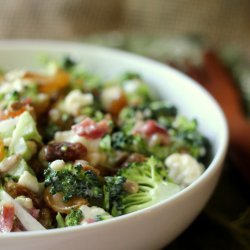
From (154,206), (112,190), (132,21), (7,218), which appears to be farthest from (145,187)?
(132,21)

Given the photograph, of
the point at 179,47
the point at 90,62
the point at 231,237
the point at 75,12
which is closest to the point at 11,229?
the point at 231,237

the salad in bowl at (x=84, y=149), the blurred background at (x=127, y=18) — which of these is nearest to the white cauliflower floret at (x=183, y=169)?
the salad in bowl at (x=84, y=149)

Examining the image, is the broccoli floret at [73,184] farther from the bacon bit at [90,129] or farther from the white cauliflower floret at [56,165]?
the bacon bit at [90,129]

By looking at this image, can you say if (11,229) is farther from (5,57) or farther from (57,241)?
(5,57)

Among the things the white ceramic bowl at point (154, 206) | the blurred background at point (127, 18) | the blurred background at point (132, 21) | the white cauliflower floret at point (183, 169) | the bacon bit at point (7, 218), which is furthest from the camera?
the blurred background at point (127, 18)

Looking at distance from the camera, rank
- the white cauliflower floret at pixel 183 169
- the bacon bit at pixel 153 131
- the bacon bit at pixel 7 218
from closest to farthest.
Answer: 1. the bacon bit at pixel 7 218
2. the white cauliflower floret at pixel 183 169
3. the bacon bit at pixel 153 131

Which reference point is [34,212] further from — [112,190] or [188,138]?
[188,138]
